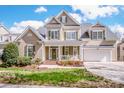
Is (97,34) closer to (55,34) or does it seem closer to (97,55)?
(97,55)

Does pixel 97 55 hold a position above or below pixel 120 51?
below

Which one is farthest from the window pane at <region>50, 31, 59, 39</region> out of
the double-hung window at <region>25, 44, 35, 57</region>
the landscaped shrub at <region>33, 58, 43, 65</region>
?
the landscaped shrub at <region>33, 58, 43, 65</region>

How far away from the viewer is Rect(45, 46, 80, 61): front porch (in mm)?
25203

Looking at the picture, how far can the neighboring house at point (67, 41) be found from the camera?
24.9 metres

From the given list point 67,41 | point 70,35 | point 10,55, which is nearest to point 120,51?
point 70,35

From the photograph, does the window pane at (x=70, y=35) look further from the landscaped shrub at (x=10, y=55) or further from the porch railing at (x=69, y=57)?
the landscaped shrub at (x=10, y=55)

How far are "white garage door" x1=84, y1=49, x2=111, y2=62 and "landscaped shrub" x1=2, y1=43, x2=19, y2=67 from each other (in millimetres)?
6403

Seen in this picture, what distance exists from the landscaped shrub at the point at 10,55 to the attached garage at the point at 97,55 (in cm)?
634

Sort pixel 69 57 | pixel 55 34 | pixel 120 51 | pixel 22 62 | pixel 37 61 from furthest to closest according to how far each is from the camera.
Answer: pixel 55 34
pixel 120 51
pixel 69 57
pixel 37 61
pixel 22 62

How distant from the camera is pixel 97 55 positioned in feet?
85.5
